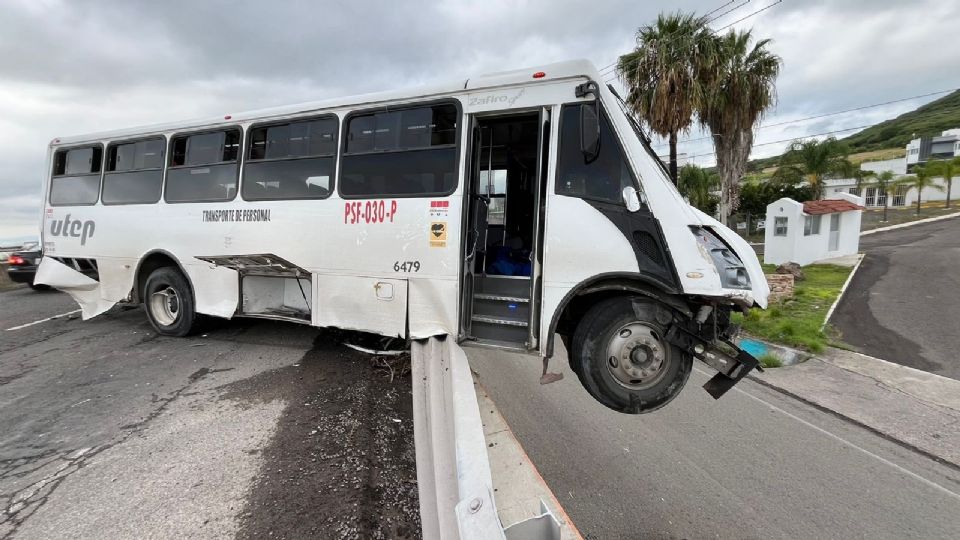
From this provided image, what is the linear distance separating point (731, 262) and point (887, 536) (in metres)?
2.10

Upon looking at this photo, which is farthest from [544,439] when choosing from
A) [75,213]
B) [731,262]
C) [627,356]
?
[75,213]

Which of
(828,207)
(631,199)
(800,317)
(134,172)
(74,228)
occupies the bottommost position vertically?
(800,317)

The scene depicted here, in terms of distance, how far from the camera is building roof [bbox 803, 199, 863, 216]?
15977mm

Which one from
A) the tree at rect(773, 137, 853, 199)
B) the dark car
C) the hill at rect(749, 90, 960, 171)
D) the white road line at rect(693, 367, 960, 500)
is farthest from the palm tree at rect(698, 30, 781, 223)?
the hill at rect(749, 90, 960, 171)

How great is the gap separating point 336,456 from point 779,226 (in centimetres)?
1747

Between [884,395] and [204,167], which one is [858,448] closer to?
[884,395]

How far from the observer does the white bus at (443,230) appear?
11.5 ft

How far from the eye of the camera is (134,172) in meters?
6.33

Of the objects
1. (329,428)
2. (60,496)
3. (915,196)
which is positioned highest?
(915,196)

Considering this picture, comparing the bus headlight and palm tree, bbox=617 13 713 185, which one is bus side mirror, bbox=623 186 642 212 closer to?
the bus headlight

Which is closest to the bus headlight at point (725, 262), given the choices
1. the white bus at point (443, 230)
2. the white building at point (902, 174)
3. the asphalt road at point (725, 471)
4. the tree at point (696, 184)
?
the white bus at point (443, 230)

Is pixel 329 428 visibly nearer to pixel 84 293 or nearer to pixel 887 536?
pixel 887 536

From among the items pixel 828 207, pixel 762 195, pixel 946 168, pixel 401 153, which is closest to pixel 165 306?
pixel 401 153

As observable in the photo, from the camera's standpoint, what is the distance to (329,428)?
12.2 ft
